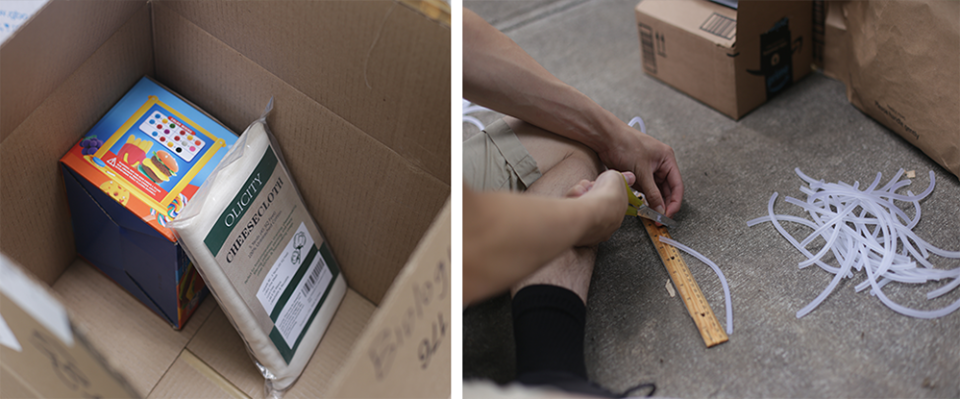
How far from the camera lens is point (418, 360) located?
0.56 metres

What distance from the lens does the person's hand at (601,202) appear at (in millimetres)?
772

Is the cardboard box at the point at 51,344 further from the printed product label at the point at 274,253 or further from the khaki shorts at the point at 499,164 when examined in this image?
the khaki shorts at the point at 499,164

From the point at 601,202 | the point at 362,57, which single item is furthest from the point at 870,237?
the point at 362,57

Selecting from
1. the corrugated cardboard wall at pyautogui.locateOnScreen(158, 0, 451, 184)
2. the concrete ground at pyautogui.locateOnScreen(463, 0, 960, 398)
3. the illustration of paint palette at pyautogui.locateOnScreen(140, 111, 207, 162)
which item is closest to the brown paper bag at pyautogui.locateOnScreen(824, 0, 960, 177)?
the concrete ground at pyautogui.locateOnScreen(463, 0, 960, 398)

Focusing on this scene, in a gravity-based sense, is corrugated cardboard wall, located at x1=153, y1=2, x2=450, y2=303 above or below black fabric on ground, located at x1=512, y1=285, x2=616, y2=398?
above

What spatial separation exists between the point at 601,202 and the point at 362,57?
0.38 m

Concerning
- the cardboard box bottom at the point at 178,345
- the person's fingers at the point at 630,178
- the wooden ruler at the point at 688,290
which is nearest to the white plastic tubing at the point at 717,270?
the wooden ruler at the point at 688,290

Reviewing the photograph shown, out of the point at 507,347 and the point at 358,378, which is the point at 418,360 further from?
A: the point at 507,347

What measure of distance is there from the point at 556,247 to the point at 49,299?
499 mm

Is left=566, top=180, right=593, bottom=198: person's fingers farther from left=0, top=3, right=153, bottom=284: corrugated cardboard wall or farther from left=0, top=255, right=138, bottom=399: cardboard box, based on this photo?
left=0, top=3, right=153, bottom=284: corrugated cardboard wall

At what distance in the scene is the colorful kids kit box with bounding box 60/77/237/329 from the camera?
854 millimetres

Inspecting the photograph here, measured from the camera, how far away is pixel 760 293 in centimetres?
89

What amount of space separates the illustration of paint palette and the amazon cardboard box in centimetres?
8

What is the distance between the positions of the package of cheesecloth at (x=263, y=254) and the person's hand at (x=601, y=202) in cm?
46
